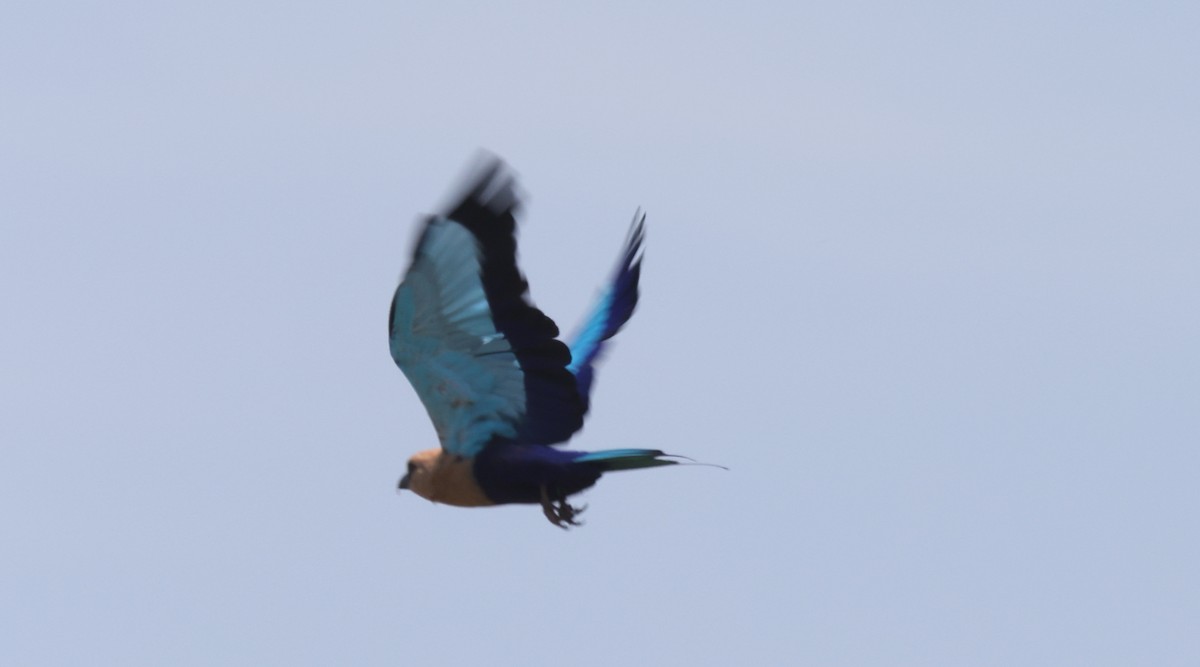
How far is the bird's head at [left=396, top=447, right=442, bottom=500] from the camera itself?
24328 millimetres

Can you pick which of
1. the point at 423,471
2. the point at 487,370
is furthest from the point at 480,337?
the point at 423,471

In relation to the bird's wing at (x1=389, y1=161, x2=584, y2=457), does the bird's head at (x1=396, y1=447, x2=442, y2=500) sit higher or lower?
lower

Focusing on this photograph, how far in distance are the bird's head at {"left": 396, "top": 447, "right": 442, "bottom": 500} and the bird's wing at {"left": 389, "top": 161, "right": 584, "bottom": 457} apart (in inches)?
9.1

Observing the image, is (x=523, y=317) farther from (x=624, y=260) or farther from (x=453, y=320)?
(x=624, y=260)

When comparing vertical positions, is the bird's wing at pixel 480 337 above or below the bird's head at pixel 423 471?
above

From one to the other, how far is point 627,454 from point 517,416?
5.70 ft

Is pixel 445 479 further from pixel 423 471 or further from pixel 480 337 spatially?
pixel 480 337

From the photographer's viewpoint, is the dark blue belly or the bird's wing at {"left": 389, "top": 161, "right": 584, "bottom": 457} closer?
the bird's wing at {"left": 389, "top": 161, "right": 584, "bottom": 457}

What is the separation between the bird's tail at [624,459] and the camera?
877 inches

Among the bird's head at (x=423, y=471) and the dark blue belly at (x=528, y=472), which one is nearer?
the dark blue belly at (x=528, y=472)

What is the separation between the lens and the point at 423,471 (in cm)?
2441

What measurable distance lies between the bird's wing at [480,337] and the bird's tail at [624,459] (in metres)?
0.88

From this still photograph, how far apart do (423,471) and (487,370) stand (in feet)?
5.00

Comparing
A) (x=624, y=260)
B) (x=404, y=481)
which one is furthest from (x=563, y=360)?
(x=624, y=260)
